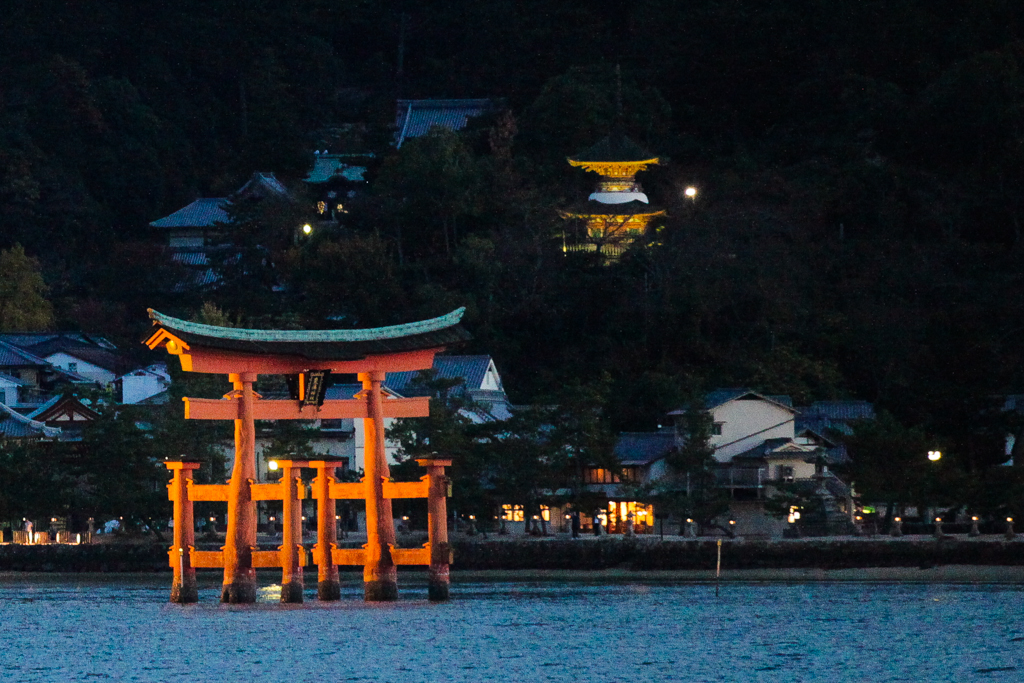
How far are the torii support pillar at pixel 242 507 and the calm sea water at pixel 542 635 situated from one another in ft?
3.03

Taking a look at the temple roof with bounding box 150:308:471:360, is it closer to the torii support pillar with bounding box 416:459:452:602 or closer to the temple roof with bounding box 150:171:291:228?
the torii support pillar with bounding box 416:459:452:602

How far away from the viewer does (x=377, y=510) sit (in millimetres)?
39094

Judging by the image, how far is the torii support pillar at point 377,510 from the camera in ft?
128

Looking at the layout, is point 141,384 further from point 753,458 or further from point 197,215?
point 753,458

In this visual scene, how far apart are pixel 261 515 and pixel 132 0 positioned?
126 ft

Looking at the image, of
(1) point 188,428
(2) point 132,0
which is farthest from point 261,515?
(2) point 132,0

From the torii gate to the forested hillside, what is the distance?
15.5 metres

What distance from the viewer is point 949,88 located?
6675 cm

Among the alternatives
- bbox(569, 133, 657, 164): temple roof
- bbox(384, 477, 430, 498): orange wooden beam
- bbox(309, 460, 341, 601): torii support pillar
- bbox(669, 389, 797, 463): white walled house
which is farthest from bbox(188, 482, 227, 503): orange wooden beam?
bbox(569, 133, 657, 164): temple roof

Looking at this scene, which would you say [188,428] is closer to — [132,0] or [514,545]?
[514,545]

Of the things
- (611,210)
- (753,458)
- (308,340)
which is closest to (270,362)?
(308,340)

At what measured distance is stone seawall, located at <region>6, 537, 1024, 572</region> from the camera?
4872 centimetres

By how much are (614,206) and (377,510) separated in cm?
2777

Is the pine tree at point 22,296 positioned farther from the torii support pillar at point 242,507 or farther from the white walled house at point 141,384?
the torii support pillar at point 242,507
